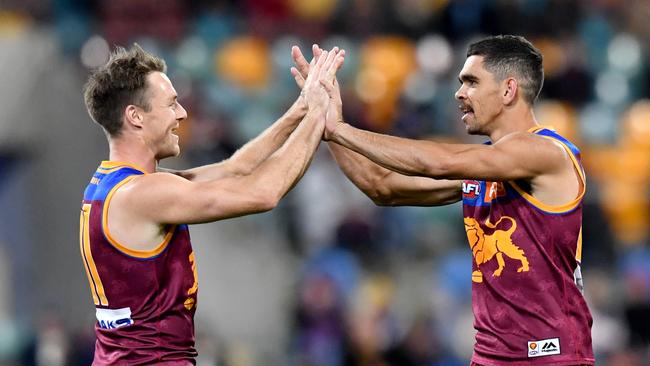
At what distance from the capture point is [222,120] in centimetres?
1338

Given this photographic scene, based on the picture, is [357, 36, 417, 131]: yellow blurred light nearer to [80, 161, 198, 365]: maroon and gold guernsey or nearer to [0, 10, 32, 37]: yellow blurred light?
[0, 10, 32, 37]: yellow blurred light

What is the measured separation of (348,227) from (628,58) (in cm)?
491

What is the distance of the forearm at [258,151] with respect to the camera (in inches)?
283

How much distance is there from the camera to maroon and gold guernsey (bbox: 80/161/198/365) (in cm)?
608

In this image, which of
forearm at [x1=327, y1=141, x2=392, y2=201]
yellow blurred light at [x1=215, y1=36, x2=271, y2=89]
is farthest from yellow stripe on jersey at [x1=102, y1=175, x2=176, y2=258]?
yellow blurred light at [x1=215, y1=36, x2=271, y2=89]

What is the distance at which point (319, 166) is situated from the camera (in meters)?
12.6

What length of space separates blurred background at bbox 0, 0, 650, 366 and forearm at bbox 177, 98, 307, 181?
438 cm

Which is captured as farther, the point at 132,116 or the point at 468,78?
the point at 468,78

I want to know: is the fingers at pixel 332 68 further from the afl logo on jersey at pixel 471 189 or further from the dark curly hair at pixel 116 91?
the dark curly hair at pixel 116 91

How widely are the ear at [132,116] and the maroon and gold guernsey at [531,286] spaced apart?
199 centimetres

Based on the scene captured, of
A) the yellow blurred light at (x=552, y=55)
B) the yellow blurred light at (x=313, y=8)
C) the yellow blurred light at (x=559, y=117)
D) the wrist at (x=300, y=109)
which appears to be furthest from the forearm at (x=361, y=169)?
the yellow blurred light at (x=313, y=8)

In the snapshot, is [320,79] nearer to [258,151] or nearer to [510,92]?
[258,151]

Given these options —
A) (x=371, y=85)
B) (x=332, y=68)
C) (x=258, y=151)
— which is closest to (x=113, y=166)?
(x=258, y=151)

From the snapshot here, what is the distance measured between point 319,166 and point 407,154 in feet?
20.1
